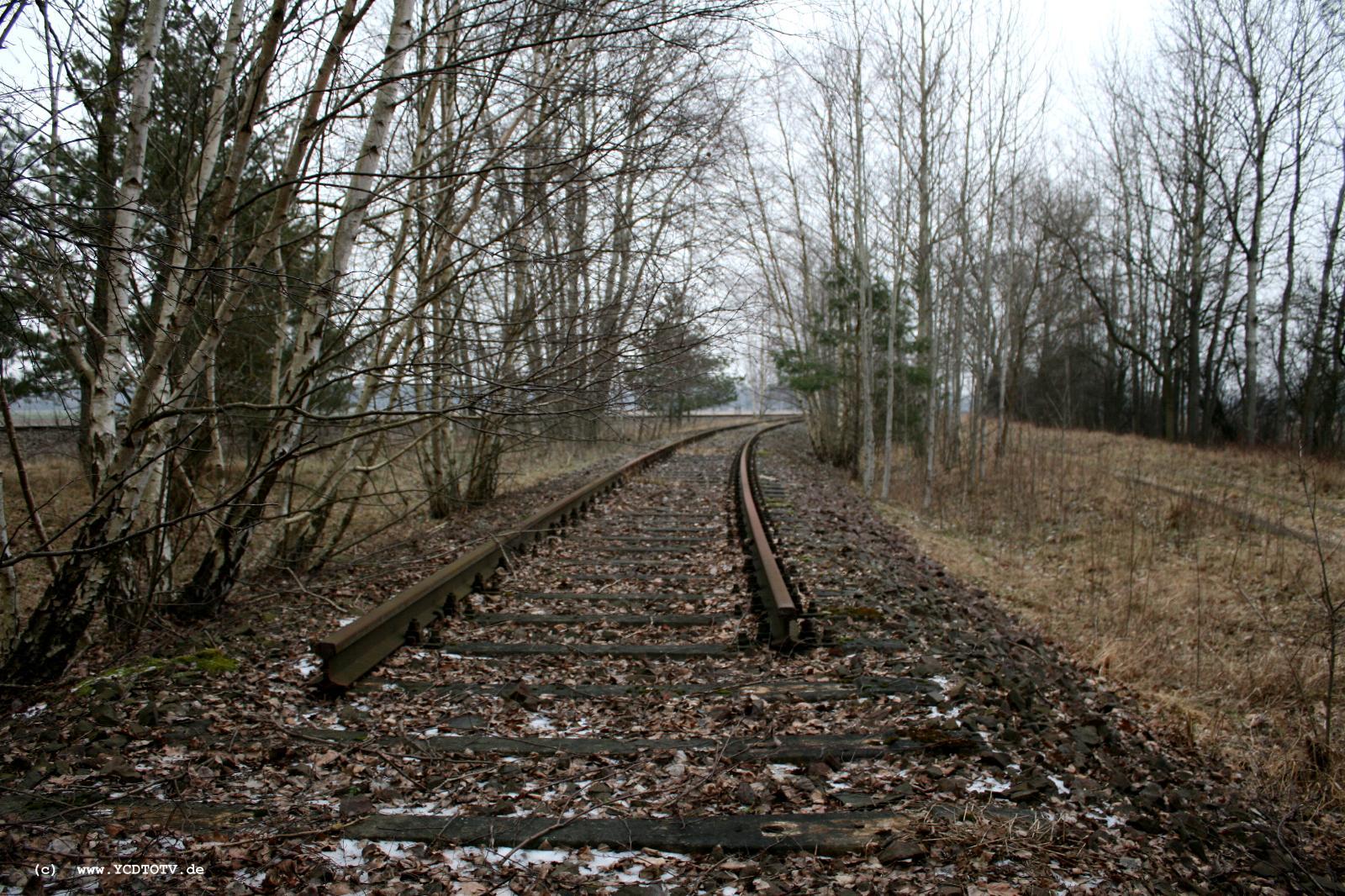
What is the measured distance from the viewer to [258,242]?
14.0 feet

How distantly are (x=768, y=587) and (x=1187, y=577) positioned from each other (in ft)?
18.8

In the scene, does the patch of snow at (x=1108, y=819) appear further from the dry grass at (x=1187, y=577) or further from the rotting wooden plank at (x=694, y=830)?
the dry grass at (x=1187, y=577)

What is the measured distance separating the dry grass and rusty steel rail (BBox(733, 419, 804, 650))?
2.03m

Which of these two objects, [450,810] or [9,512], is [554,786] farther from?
[9,512]

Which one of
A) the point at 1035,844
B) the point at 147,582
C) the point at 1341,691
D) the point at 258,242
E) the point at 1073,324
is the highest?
the point at 1073,324

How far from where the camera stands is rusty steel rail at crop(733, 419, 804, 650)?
15.5 ft

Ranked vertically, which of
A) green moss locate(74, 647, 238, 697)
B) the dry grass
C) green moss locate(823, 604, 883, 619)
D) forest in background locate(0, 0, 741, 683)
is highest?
forest in background locate(0, 0, 741, 683)

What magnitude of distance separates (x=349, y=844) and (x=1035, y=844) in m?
2.21

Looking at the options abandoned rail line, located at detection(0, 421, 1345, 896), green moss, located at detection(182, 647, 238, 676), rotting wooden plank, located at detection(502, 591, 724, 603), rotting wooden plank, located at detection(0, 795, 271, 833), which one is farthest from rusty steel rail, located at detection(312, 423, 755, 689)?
rotting wooden plank, located at detection(0, 795, 271, 833)

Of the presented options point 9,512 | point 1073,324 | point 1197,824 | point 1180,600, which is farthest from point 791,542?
point 1073,324

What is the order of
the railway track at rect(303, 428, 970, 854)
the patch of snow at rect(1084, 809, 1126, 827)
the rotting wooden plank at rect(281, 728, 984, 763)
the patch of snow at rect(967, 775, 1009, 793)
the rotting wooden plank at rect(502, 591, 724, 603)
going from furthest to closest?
1. the rotting wooden plank at rect(502, 591, 724, 603)
2. the rotting wooden plank at rect(281, 728, 984, 763)
3. the patch of snow at rect(967, 775, 1009, 793)
4. the patch of snow at rect(1084, 809, 1126, 827)
5. the railway track at rect(303, 428, 970, 854)

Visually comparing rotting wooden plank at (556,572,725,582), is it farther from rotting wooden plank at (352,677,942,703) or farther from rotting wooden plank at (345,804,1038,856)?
rotting wooden plank at (345,804,1038,856)

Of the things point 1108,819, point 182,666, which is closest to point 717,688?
point 1108,819

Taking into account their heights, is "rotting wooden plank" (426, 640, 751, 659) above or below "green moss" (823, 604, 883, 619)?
below
